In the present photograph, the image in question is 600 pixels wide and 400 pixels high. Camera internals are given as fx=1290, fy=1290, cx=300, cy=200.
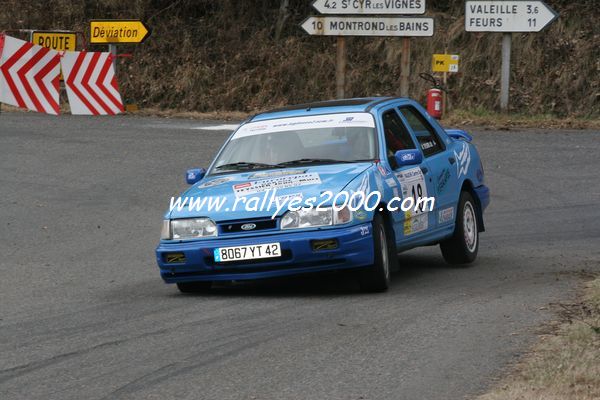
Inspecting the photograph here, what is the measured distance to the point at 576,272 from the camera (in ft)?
36.9

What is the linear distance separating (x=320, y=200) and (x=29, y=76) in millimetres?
18072

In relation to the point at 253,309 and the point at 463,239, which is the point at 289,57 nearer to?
the point at 463,239

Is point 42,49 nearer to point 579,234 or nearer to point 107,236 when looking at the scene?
point 107,236

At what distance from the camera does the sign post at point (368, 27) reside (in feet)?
85.5

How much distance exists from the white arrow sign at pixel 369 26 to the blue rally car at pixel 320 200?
45.9 ft

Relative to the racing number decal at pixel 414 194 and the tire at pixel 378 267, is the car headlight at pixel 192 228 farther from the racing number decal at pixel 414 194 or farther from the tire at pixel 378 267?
the racing number decal at pixel 414 194

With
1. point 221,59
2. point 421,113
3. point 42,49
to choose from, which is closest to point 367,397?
point 421,113

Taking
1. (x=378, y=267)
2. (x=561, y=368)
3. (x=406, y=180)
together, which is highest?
(x=406, y=180)

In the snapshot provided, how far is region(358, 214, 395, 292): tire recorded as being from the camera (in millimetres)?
9961

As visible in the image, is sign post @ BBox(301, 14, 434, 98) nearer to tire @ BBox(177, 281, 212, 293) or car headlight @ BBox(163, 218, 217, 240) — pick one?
tire @ BBox(177, 281, 212, 293)

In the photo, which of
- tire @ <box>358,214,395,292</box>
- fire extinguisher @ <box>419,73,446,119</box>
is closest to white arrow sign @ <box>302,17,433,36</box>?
fire extinguisher @ <box>419,73,446,119</box>

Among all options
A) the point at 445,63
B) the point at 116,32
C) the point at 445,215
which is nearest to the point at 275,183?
the point at 445,215

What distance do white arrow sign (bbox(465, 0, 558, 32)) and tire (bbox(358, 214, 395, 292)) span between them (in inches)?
647

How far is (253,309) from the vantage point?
9406 mm
